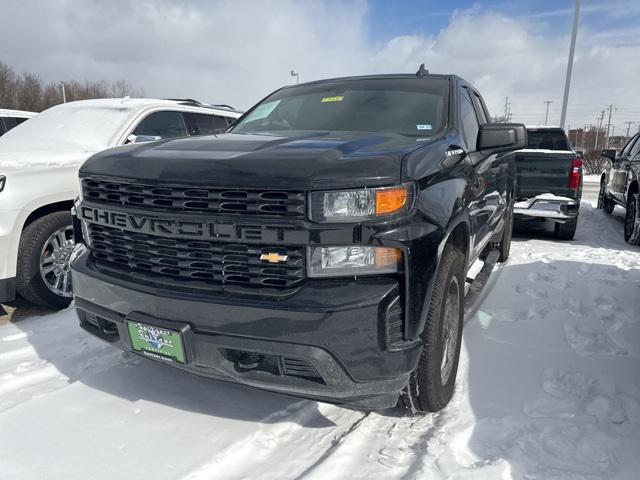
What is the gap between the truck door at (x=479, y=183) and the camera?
3.27 meters

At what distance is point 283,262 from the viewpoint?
2.06 m

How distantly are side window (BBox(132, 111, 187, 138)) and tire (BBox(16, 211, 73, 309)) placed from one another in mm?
1490

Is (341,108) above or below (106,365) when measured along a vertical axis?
above

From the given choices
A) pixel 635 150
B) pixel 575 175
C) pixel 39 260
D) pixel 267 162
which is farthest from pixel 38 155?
pixel 635 150

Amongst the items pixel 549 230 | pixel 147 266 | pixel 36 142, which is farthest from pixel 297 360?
pixel 549 230

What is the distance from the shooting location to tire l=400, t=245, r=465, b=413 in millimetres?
2328

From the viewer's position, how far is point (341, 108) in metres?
3.49

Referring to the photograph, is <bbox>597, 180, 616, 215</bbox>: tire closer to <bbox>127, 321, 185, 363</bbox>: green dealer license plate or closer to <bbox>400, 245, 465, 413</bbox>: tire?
<bbox>400, 245, 465, 413</bbox>: tire

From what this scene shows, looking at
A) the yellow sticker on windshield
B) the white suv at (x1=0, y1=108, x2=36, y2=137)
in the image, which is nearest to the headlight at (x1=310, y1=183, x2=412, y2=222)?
the yellow sticker on windshield

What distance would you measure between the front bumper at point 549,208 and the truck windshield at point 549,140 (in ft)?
4.11

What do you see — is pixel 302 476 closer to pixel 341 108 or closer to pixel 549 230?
pixel 341 108

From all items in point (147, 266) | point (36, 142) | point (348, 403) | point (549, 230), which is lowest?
point (549, 230)

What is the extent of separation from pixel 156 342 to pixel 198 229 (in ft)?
1.87

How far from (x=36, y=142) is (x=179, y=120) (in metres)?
1.55
